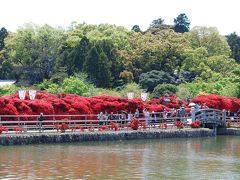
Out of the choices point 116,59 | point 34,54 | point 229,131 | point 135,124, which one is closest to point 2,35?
point 34,54

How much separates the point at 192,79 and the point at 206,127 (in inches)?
1243

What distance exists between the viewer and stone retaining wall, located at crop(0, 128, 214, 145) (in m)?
32.6

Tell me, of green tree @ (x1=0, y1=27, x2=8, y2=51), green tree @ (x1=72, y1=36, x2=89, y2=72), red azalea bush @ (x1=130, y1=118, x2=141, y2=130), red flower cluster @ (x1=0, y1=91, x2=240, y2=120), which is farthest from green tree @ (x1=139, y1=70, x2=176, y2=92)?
green tree @ (x1=0, y1=27, x2=8, y2=51)

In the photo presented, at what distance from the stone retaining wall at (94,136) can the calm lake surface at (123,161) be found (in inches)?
32.9

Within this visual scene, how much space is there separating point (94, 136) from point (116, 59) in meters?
40.3

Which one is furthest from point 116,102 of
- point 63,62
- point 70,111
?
point 63,62

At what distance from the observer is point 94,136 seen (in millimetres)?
36062

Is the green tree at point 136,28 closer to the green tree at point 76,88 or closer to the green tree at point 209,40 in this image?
the green tree at point 209,40

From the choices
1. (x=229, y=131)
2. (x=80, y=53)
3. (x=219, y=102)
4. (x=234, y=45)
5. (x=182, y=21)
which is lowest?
(x=229, y=131)

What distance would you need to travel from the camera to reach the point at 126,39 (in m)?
81.2

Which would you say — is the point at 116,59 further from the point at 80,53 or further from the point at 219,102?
the point at 219,102

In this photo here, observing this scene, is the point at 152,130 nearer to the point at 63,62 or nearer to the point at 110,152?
the point at 110,152

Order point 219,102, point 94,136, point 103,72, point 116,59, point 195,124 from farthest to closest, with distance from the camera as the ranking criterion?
point 116,59 → point 103,72 → point 219,102 → point 195,124 → point 94,136

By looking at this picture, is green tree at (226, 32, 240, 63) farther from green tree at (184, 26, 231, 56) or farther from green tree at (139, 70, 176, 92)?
green tree at (139, 70, 176, 92)
